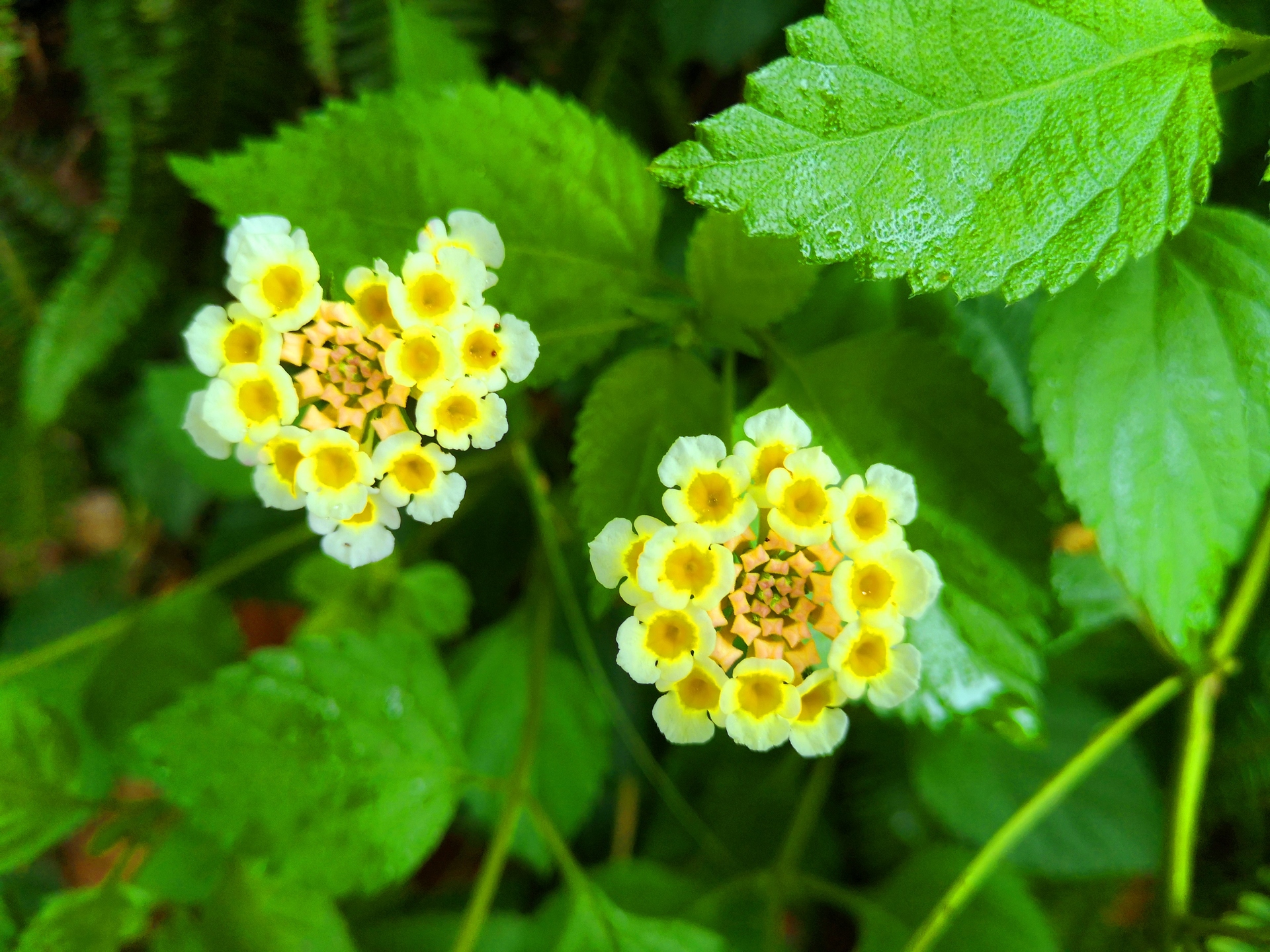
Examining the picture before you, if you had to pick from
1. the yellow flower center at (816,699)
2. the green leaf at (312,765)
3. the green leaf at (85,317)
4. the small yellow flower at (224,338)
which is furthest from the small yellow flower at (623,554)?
the green leaf at (85,317)

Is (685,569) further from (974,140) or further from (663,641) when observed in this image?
(974,140)

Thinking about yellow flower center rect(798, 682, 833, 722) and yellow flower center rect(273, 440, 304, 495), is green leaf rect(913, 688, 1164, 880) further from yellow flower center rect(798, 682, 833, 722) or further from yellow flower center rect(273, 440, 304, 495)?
yellow flower center rect(273, 440, 304, 495)

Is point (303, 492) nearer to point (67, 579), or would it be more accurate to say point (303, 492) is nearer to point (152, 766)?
point (152, 766)

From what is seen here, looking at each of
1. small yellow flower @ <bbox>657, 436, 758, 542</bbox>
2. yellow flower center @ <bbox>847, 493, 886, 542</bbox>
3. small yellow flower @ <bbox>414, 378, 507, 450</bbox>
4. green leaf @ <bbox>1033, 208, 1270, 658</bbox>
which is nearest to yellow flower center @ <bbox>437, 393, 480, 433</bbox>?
small yellow flower @ <bbox>414, 378, 507, 450</bbox>

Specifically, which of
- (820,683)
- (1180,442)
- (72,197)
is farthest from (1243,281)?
(72,197)

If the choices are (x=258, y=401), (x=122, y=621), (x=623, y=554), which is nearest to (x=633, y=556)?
(x=623, y=554)

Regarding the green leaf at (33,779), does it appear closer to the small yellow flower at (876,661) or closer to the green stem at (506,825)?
the green stem at (506,825)
